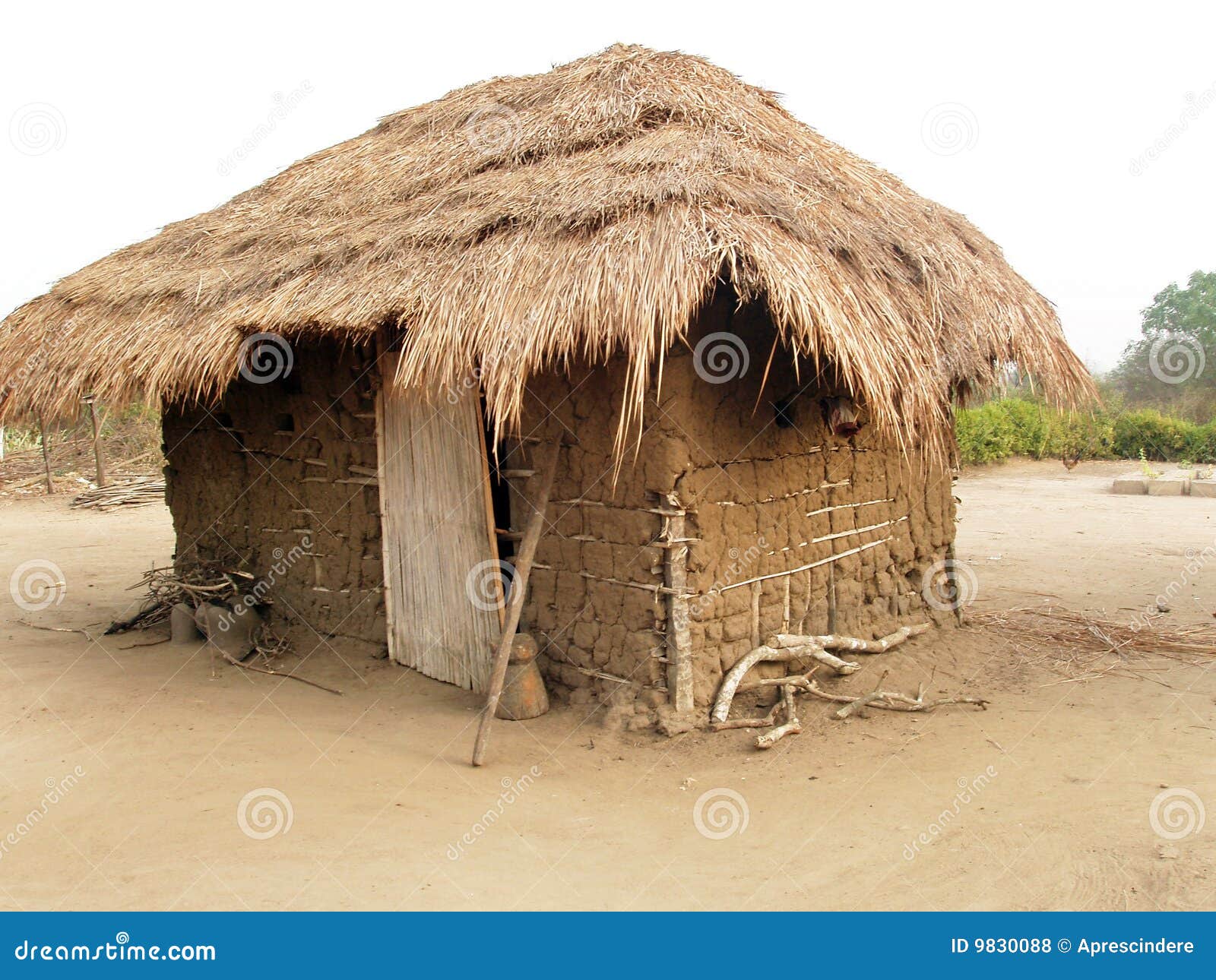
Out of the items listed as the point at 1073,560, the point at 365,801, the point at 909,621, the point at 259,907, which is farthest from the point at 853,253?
the point at 1073,560

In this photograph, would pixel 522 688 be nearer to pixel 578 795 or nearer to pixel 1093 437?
pixel 578 795

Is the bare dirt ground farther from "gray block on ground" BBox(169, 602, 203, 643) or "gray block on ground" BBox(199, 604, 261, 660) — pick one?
"gray block on ground" BBox(199, 604, 261, 660)

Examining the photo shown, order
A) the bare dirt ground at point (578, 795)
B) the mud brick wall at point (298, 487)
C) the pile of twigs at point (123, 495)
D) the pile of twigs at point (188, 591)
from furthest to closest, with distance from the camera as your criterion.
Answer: the pile of twigs at point (123, 495)
the pile of twigs at point (188, 591)
the mud brick wall at point (298, 487)
the bare dirt ground at point (578, 795)

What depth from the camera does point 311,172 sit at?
7.41 metres

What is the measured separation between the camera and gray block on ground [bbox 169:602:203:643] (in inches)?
262

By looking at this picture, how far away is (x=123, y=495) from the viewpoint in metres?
14.6

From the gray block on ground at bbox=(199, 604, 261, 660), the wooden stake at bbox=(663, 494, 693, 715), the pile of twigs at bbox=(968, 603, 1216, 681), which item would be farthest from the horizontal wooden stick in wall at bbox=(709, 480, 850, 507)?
the gray block on ground at bbox=(199, 604, 261, 660)

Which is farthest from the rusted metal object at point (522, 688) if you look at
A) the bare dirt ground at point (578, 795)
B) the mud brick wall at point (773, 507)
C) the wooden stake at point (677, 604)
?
the mud brick wall at point (773, 507)

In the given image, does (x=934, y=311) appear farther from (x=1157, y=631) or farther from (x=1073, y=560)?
(x=1073, y=560)

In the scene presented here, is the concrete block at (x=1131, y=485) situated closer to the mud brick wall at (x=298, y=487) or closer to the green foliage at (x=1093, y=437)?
the green foliage at (x=1093, y=437)

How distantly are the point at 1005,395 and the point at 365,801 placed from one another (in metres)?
4.42

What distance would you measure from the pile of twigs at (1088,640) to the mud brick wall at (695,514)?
1580 mm

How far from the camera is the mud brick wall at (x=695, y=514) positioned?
4.82 metres

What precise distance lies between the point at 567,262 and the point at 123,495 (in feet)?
40.5
